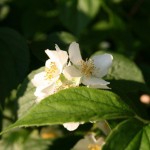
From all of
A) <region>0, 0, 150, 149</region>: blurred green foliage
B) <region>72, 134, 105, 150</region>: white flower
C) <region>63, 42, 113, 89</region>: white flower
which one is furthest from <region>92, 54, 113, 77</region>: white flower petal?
<region>0, 0, 150, 149</region>: blurred green foliage

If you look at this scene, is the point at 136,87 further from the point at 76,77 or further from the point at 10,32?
the point at 10,32

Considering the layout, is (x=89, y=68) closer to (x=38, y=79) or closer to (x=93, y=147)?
(x=38, y=79)

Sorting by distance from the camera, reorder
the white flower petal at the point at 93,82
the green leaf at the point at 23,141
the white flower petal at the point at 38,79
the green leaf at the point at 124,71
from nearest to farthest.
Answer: the white flower petal at the point at 93,82 < the white flower petal at the point at 38,79 < the green leaf at the point at 124,71 < the green leaf at the point at 23,141

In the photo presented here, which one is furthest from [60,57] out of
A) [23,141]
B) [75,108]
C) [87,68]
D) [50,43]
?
[23,141]

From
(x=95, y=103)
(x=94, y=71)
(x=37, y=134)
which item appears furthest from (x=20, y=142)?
(x=95, y=103)

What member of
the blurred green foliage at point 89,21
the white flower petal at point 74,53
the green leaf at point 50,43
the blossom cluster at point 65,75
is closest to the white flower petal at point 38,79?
the blossom cluster at point 65,75

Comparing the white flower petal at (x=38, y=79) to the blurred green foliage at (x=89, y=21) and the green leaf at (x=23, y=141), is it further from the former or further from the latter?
the blurred green foliage at (x=89, y=21)

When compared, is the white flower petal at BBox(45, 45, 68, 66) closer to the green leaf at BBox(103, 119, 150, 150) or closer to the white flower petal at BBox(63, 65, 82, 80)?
the white flower petal at BBox(63, 65, 82, 80)
